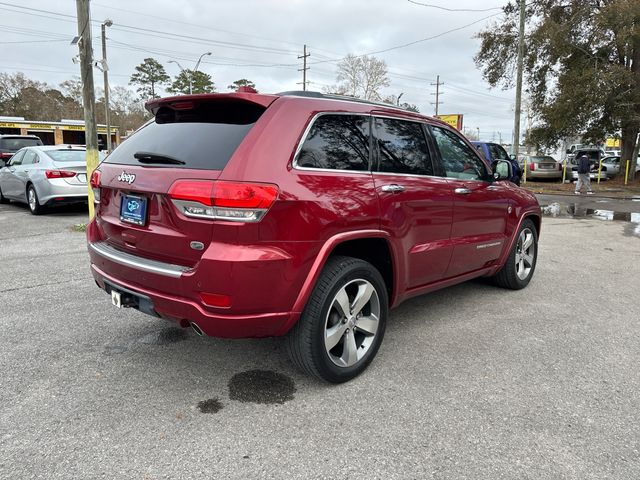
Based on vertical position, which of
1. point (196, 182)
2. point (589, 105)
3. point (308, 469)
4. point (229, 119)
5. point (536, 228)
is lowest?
point (308, 469)

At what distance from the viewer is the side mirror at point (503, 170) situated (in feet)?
15.6

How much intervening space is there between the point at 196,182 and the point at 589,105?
21.3m

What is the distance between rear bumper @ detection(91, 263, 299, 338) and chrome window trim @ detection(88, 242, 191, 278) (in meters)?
0.13

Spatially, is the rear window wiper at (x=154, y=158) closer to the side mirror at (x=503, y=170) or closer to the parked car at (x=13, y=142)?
the side mirror at (x=503, y=170)

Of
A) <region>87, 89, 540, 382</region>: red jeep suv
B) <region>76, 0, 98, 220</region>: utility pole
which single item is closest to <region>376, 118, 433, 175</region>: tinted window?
<region>87, 89, 540, 382</region>: red jeep suv

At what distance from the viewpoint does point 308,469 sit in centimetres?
233

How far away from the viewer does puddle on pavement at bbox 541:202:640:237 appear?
460 inches

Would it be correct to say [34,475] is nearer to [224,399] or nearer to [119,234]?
[224,399]

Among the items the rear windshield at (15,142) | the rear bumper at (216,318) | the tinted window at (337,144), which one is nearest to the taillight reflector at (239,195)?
the tinted window at (337,144)

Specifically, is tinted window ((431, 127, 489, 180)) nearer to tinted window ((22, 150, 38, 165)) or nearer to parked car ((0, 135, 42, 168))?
tinted window ((22, 150, 38, 165))

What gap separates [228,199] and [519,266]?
383 centimetres

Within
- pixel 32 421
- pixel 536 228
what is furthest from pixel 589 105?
pixel 32 421

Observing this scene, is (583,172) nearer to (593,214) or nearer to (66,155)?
(593,214)

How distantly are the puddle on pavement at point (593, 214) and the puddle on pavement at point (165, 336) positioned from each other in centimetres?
989
